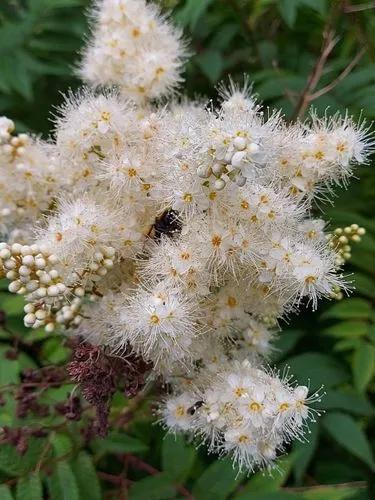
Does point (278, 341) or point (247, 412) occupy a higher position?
point (278, 341)

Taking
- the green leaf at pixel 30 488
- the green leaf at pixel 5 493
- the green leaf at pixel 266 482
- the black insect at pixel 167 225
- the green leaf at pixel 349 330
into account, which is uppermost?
the green leaf at pixel 349 330

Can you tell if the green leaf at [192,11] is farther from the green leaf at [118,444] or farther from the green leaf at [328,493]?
the green leaf at [328,493]

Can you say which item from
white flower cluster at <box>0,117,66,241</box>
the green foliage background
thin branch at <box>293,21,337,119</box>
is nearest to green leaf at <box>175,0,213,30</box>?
the green foliage background

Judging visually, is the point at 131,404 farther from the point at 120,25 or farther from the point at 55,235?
the point at 120,25

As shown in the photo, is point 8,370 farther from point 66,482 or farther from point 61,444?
point 66,482

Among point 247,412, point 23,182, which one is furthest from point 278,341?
point 23,182

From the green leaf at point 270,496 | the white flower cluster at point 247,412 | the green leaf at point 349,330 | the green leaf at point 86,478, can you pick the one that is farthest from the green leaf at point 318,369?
the green leaf at point 86,478

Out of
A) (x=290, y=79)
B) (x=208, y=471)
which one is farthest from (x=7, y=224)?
(x=290, y=79)

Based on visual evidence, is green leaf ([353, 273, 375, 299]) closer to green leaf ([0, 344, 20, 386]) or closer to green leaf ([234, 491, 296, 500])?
green leaf ([234, 491, 296, 500])
